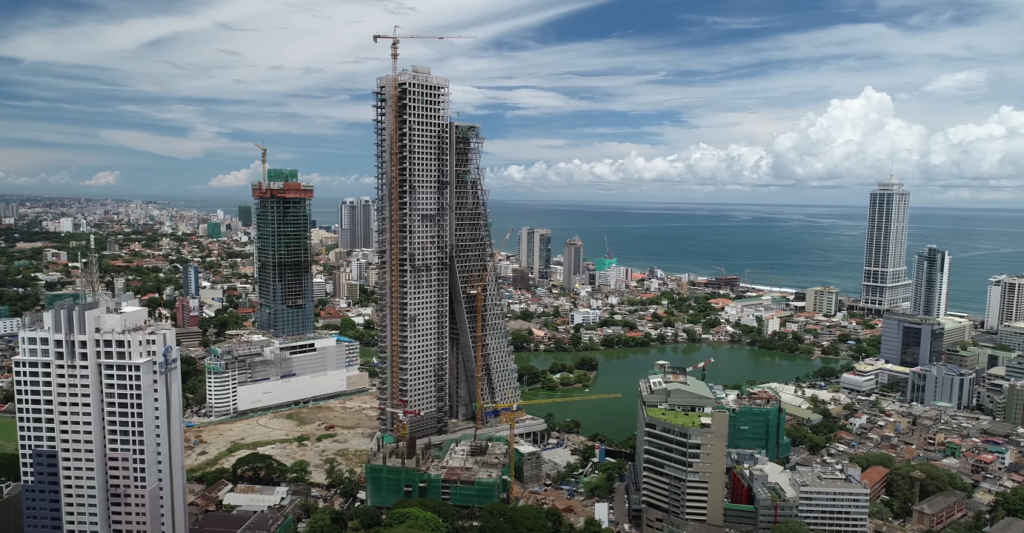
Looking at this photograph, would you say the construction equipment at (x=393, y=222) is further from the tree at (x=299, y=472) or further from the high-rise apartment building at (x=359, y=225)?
the high-rise apartment building at (x=359, y=225)

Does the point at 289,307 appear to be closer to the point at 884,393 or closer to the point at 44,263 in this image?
the point at 44,263

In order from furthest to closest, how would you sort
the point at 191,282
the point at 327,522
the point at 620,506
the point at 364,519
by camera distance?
the point at 191,282 < the point at 620,506 < the point at 364,519 < the point at 327,522

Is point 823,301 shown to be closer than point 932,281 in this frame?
No

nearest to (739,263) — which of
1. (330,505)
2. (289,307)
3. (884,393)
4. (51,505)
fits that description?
(884,393)

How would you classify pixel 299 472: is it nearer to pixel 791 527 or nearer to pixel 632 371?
pixel 791 527

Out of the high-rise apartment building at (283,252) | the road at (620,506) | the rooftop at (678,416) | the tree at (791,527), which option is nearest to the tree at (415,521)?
the road at (620,506)

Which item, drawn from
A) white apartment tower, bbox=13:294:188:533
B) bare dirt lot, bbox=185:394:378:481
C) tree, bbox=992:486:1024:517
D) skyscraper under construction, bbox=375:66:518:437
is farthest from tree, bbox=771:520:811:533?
white apartment tower, bbox=13:294:188:533

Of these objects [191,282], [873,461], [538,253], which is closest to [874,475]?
[873,461]
